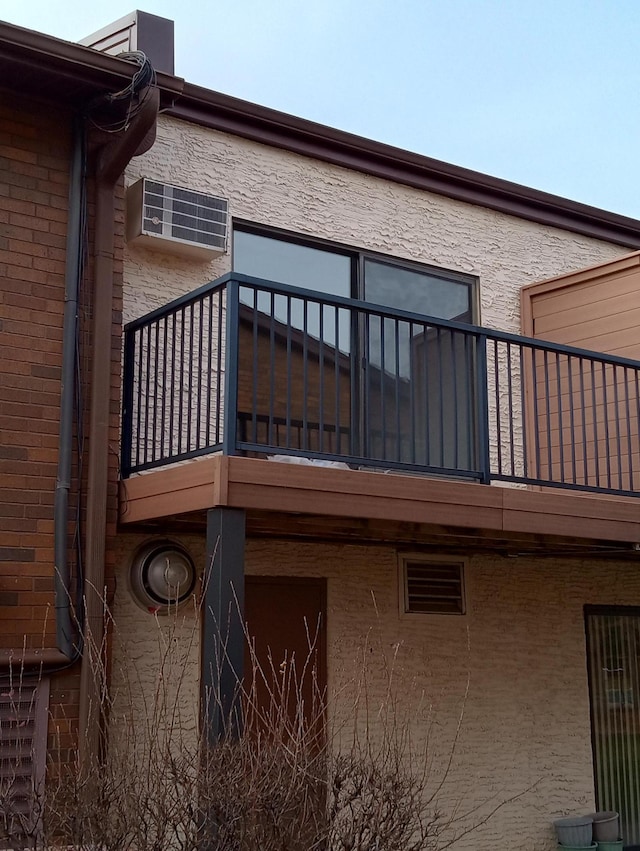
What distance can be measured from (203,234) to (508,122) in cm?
1515

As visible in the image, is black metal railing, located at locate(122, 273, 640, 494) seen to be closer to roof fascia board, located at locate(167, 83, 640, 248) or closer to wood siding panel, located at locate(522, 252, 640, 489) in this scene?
wood siding panel, located at locate(522, 252, 640, 489)

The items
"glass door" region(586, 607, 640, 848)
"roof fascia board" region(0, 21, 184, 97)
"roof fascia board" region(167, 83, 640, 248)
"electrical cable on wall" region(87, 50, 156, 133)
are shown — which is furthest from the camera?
"glass door" region(586, 607, 640, 848)

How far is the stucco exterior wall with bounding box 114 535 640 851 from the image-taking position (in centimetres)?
779

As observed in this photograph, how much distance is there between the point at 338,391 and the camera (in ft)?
20.1

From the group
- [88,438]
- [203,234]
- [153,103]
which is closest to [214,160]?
[203,234]

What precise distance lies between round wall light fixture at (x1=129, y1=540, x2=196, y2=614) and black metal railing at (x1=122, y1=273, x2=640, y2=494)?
0.58 m

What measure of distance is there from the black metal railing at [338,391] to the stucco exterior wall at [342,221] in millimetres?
348

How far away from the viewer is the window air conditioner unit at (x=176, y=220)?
23.3 feet

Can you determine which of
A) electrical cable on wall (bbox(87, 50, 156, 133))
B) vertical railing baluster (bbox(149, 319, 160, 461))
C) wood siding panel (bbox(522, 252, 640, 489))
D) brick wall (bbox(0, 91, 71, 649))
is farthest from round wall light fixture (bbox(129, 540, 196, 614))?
wood siding panel (bbox(522, 252, 640, 489))

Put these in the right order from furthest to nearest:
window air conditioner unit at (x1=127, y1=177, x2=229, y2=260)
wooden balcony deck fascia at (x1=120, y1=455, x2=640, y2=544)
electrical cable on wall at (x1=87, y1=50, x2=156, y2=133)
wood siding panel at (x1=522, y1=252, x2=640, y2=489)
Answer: wood siding panel at (x1=522, y1=252, x2=640, y2=489) → window air conditioner unit at (x1=127, y1=177, x2=229, y2=260) → electrical cable on wall at (x1=87, y1=50, x2=156, y2=133) → wooden balcony deck fascia at (x1=120, y1=455, x2=640, y2=544)

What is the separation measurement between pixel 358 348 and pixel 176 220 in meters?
1.59

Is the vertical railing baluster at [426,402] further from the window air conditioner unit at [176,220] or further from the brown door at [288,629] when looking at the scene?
the window air conditioner unit at [176,220]

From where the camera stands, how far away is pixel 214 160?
25.6 ft

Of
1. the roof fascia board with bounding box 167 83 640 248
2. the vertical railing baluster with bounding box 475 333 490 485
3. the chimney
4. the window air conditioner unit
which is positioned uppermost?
the chimney
